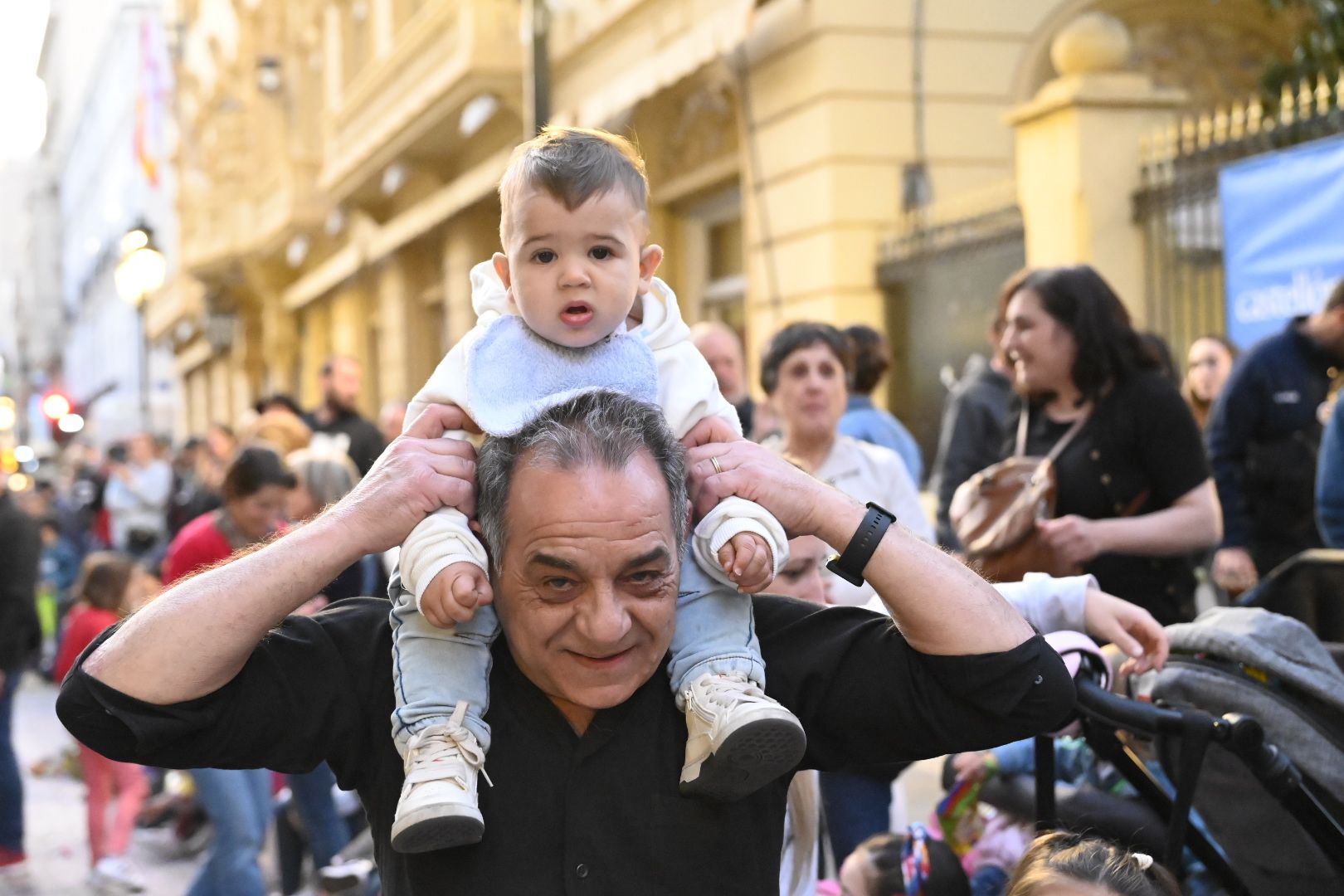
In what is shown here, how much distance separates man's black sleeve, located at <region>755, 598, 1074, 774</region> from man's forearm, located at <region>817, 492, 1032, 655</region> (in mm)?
17

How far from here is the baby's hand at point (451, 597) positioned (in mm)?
2408

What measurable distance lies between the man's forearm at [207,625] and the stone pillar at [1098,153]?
24.9ft

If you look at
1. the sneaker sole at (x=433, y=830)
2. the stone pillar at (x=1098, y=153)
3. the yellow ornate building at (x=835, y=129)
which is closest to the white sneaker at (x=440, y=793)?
the sneaker sole at (x=433, y=830)

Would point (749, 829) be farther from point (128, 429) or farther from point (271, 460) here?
point (128, 429)

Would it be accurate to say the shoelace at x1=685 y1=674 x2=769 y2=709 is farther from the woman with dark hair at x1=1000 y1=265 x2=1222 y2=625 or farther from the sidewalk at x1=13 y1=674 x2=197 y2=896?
the sidewalk at x1=13 y1=674 x2=197 y2=896

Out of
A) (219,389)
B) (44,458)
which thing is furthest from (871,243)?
(44,458)

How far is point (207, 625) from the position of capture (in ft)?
7.66

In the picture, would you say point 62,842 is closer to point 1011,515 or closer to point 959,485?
point 959,485

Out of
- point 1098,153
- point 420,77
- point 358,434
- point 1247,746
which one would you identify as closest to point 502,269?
point 1247,746

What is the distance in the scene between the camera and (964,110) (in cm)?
1191

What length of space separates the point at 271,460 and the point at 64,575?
1284 cm

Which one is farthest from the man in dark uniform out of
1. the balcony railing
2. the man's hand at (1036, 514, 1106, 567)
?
the balcony railing

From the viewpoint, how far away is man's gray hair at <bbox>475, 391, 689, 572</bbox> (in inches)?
95.9

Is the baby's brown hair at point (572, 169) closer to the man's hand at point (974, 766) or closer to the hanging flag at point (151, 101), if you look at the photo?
the man's hand at point (974, 766)
